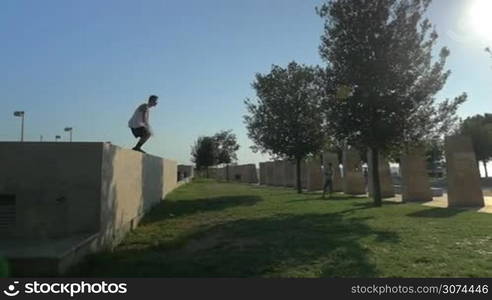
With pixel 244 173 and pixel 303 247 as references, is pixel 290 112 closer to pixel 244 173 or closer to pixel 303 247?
pixel 303 247

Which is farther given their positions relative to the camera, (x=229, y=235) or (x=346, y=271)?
(x=229, y=235)

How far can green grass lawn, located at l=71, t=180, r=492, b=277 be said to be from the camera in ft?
24.0

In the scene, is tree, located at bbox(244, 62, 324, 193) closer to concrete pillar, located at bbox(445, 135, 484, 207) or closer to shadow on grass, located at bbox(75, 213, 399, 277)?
concrete pillar, located at bbox(445, 135, 484, 207)

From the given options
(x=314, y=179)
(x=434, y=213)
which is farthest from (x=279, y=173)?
(x=434, y=213)

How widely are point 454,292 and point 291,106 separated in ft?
76.2

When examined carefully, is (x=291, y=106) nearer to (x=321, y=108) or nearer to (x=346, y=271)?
(x=321, y=108)

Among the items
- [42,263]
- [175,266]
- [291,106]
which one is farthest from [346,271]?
[291,106]

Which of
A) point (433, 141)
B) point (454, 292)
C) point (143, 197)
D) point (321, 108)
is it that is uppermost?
point (321, 108)

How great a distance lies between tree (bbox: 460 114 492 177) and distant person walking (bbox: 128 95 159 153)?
50908mm

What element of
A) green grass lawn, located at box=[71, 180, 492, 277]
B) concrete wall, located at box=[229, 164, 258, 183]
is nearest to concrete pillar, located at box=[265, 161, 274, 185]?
concrete wall, located at box=[229, 164, 258, 183]

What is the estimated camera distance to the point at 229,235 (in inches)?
421

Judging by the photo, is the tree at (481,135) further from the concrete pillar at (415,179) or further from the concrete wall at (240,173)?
the concrete pillar at (415,179)

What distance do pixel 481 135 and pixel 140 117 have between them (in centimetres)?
5414

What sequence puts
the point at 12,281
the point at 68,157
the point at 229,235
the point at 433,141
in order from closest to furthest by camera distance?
the point at 12,281, the point at 68,157, the point at 229,235, the point at 433,141
